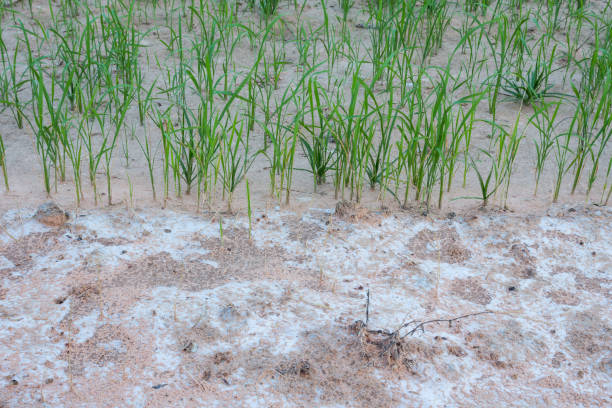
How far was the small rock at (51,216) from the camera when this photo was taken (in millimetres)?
2395

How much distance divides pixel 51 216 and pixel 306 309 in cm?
113

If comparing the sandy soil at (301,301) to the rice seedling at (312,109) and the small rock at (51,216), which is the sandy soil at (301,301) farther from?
the rice seedling at (312,109)

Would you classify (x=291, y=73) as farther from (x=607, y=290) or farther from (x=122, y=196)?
(x=607, y=290)

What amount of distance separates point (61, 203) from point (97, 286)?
29.1 inches

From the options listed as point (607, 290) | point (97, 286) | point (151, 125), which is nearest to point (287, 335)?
point (97, 286)

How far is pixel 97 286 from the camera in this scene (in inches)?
81.2

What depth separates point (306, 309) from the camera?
2.02 m

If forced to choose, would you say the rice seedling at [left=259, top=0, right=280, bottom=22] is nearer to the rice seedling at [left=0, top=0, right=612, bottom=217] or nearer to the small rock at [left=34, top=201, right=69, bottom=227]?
the rice seedling at [left=0, top=0, right=612, bottom=217]

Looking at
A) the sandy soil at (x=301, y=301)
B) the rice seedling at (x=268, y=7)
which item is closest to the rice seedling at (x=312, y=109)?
the rice seedling at (x=268, y=7)

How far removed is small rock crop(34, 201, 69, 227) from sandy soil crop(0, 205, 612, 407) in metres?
0.03

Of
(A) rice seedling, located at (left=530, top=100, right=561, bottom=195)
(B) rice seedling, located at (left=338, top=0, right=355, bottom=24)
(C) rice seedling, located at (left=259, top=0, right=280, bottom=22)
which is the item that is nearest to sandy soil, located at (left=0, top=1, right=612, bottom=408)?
(A) rice seedling, located at (left=530, top=100, right=561, bottom=195)

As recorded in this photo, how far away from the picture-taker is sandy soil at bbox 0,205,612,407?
171cm

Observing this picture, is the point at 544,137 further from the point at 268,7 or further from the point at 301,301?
the point at 268,7

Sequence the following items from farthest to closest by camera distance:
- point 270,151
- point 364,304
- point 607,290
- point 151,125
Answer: point 151,125, point 270,151, point 607,290, point 364,304
